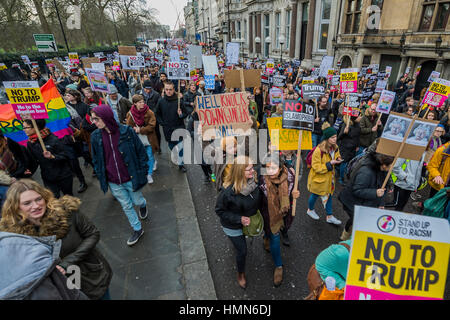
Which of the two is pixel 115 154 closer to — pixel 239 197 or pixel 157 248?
Answer: pixel 157 248

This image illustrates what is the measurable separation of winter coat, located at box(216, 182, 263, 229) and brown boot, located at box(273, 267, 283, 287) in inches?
38.1

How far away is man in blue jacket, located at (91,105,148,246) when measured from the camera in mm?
3293

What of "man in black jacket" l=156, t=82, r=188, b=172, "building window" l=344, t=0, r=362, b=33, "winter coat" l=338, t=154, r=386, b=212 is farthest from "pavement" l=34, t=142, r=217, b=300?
"building window" l=344, t=0, r=362, b=33

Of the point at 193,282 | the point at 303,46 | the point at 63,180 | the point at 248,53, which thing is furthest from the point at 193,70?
the point at 248,53

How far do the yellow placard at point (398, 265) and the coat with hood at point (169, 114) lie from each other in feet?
15.9

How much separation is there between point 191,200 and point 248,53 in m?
35.0

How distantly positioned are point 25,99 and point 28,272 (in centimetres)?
367

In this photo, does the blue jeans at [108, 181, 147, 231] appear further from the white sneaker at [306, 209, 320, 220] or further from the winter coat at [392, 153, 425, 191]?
the winter coat at [392, 153, 425, 191]

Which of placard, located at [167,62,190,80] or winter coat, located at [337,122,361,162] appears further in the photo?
placard, located at [167,62,190,80]

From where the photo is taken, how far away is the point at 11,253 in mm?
1452

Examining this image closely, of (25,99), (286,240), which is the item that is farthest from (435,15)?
(25,99)

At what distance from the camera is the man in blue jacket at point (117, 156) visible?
329 centimetres

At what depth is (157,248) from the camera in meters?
3.77

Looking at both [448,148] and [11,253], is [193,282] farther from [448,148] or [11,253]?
[448,148]
